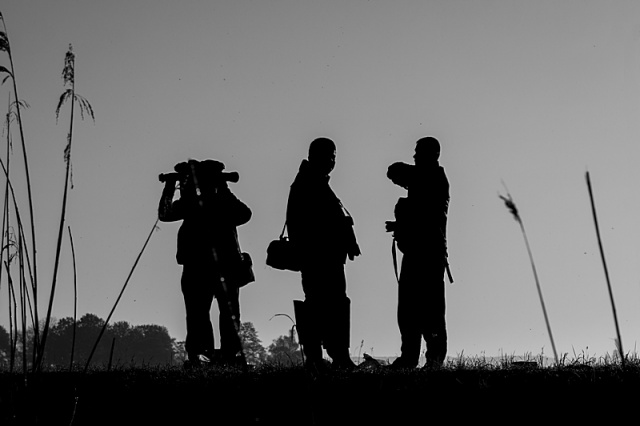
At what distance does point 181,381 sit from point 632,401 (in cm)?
354

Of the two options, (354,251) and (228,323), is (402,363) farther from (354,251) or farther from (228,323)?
(228,323)

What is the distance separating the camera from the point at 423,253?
391 inches

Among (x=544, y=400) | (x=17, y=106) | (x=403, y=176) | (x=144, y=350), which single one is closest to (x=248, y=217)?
(x=403, y=176)

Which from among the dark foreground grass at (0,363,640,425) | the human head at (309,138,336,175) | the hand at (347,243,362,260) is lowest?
the dark foreground grass at (0,363,640,425)

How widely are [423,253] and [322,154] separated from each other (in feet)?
4.84

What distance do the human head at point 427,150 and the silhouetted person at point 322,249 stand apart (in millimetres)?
900

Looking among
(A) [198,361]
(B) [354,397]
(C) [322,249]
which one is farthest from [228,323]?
(B) [354,397]

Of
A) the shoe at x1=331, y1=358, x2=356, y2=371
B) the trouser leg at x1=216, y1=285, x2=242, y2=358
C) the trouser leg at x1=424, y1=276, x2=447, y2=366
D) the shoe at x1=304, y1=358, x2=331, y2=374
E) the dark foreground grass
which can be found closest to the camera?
the dark foreground grass

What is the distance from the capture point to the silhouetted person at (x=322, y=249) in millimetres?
9711

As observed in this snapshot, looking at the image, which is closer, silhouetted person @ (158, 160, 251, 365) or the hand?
the hand

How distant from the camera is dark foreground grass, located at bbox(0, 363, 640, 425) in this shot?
6.33 metres

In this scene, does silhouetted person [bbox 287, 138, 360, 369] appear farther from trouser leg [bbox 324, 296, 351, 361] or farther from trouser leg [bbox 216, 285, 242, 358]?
trouser leg [bbox 216, 285, 242, 358]

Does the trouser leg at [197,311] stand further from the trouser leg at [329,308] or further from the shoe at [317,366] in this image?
the shoe at [317,366]

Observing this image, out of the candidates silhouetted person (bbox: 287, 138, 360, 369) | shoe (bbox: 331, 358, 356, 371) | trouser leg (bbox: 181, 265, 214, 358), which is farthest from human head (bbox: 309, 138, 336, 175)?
trouser leg (bbox: 181, 265, 214, 358)
